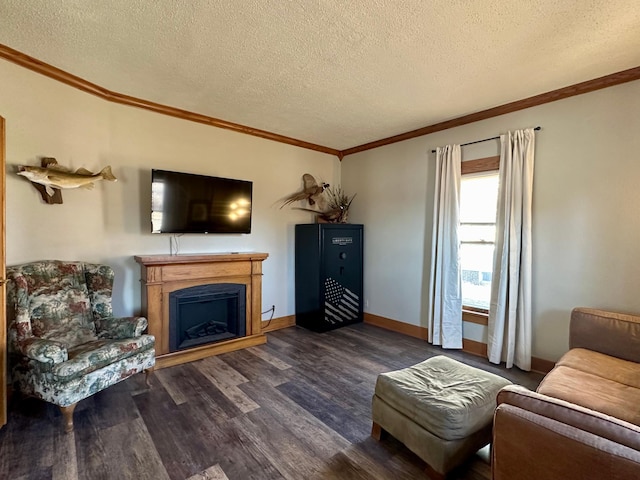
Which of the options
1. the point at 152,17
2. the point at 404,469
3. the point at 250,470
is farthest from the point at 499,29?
the point at 250,470

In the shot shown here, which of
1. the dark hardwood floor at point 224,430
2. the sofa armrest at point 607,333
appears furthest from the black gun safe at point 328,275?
the sofa armrest at point 607,333

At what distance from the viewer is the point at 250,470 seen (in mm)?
1723

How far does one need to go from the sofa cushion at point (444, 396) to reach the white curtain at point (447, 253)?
1.51 m

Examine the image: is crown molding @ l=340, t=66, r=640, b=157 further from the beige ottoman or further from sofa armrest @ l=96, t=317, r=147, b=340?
sofa armrest @ l=96, t=317, r=147, b=340

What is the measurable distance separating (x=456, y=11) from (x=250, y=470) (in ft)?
9.62

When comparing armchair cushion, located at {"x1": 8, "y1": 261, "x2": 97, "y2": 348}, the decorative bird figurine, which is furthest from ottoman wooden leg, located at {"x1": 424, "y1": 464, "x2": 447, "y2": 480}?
the decorative bird figurine

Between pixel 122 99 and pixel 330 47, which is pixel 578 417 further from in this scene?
pixel 122 99

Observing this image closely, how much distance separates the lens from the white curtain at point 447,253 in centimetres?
351

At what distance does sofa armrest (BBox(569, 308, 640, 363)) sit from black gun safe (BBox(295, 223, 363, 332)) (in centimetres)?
256

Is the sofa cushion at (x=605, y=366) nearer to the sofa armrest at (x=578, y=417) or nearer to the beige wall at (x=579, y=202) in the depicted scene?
the beige wall at (x=579, y=202)

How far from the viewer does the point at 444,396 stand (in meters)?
1.75

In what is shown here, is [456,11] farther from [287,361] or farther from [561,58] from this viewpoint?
[287,361]

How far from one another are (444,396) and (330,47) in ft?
7.94

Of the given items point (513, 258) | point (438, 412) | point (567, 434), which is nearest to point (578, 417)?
point (567, 434)
